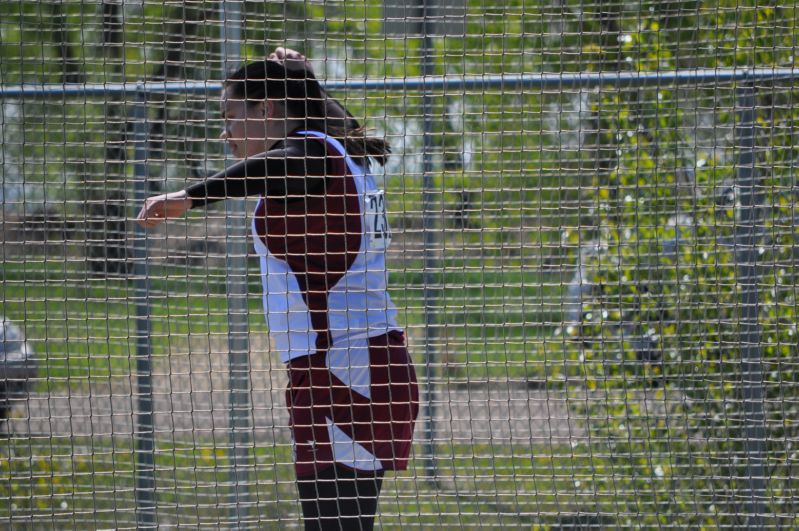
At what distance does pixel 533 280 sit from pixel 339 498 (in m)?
2.18

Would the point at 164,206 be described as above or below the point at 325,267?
above

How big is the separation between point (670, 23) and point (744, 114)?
76 cm

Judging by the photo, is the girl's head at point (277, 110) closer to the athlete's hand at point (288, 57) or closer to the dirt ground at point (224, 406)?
the athlete's hand at point (288, 57)

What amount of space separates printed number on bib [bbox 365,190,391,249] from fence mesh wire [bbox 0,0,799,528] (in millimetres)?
238

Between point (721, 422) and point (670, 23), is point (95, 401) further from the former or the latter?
point (670, 23)

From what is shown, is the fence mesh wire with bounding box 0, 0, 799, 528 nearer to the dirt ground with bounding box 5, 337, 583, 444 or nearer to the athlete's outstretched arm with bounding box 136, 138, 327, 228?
the dirt ground with bounding box 5, 337, 583, 444

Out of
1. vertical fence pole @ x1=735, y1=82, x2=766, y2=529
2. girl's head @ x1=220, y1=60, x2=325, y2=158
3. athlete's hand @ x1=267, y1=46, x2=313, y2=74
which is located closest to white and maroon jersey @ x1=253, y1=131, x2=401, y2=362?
girl's head @ x1=220, y1=60, x2=325, y2=158

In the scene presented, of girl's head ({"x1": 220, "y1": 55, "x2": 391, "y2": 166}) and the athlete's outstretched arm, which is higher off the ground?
girl's head ({"x1": 220, "y1": 55, "x2": 391, "y2": 166})

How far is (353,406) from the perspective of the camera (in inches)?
98.7

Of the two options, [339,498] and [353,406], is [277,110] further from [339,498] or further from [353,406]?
[339,498]

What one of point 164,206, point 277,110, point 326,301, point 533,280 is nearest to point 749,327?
point 533,280

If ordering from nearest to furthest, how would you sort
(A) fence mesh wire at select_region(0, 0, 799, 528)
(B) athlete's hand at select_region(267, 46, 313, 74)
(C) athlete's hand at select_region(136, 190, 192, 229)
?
(C) athlete's hand at select_region(136, 190, 192, 229), (B) athlete's hand at select_region(267, 46, 313, 74), (A) fence mesh wire at select_region(0, 0, 799, 528)

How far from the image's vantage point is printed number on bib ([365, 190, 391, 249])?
2564 millimetres

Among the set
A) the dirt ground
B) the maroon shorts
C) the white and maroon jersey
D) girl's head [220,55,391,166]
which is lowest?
the dirt ground
